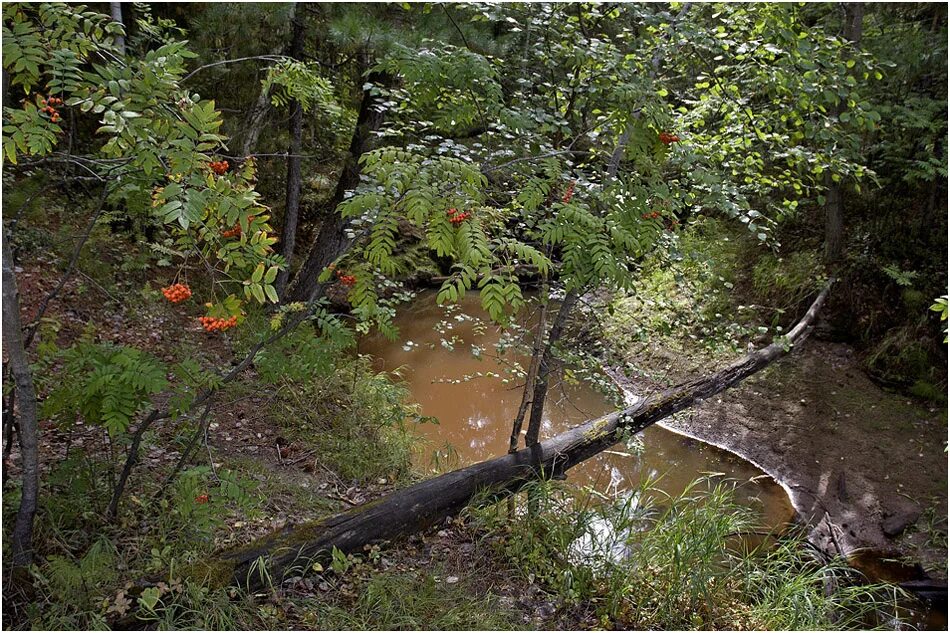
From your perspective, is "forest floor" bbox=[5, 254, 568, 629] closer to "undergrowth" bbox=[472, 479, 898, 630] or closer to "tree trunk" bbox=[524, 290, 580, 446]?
"undergrowth" bbox=[472, 479, 898, 630]

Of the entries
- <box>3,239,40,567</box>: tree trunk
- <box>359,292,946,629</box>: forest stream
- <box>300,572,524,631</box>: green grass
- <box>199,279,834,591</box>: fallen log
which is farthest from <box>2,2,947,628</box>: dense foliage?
<box>359,292,946,629</box>: forest stream

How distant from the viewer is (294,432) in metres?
5.17

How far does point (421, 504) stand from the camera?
398 centimetres

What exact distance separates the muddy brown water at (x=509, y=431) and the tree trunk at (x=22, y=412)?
8.27ft

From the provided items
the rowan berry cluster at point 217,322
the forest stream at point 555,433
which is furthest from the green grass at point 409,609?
the rowan berry cluster at point 217,322

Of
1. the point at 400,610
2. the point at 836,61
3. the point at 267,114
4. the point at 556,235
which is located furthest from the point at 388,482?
the point at 267,114

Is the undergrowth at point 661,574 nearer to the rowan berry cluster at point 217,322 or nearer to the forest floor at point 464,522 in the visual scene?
the forest floor at point 464,522

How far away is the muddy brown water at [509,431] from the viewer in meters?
5.50

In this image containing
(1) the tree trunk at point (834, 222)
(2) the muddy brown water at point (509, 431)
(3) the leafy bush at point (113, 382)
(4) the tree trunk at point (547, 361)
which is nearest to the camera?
(3) the leafy bush at point (113, 382)

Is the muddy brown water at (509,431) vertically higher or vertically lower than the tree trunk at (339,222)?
lower

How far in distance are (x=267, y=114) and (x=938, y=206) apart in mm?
8162

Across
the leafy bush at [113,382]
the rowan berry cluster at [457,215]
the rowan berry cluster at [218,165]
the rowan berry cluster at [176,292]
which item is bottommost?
the leafy bush at [113,382]

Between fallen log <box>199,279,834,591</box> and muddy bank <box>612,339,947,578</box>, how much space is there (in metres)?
1.03

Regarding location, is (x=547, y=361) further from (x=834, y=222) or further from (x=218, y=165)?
(x=834, y=222)
